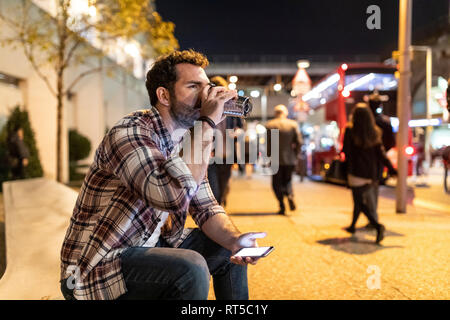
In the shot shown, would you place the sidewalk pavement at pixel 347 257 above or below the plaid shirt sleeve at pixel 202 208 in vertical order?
below

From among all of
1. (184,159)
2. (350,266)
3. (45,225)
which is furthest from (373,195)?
(184,159)

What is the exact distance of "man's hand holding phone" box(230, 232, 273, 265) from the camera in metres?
1.77

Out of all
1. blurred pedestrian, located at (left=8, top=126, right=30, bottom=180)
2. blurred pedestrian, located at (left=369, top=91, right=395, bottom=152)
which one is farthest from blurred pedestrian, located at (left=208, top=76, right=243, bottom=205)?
blurred pedestrian, located at (left=8, top=126, right=30, bottom=180)

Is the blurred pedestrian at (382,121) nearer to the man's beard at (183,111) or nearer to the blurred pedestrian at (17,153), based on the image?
the man's beard at (183,111)

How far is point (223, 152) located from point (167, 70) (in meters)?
4.34

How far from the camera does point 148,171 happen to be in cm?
155

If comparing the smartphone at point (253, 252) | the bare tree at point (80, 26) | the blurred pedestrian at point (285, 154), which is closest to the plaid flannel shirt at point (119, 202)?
the smartphone at point (253, 252)

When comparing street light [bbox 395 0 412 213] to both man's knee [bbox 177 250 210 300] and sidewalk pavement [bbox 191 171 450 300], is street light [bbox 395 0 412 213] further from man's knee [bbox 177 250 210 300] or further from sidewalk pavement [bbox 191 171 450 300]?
man's knee [bbox 177 250 210 300]

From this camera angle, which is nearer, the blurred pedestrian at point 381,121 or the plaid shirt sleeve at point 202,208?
the plaid shirt sleeve at point 202,208

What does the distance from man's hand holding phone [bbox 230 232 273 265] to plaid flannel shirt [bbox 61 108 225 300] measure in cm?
26

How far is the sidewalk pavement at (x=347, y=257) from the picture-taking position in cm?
345

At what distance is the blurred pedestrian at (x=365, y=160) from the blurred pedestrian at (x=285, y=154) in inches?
84.6

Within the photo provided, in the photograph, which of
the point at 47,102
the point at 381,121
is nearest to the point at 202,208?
the point at 381,121
